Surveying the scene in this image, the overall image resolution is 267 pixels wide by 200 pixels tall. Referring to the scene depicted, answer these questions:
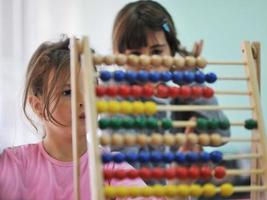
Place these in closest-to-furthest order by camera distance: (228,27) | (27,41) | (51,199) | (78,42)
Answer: (78,42)
(51,199)
(27,41)
(228,27)

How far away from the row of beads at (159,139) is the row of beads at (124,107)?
43 mm

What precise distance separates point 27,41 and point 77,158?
0.74 meters

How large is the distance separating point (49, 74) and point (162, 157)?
Result: 34 cm

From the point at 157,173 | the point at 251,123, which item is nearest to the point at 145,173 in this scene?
the point at 157,173

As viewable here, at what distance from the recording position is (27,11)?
1420 millimetres

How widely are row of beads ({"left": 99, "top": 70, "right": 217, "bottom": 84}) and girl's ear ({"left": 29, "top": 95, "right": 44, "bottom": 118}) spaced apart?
0.87 ft

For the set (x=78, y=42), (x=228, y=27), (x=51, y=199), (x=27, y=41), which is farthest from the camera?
(x=228, y=27)

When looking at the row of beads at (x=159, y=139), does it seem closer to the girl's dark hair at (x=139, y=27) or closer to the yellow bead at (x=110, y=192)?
the yellow bead at (x=110, y=192)

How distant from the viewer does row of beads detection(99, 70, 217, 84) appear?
2.55 ft

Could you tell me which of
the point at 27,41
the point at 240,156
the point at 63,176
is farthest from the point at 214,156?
the point at 27,41

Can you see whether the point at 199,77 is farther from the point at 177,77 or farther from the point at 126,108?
the point at 126,108

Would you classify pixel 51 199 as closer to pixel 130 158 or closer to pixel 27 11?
pixel 130 158

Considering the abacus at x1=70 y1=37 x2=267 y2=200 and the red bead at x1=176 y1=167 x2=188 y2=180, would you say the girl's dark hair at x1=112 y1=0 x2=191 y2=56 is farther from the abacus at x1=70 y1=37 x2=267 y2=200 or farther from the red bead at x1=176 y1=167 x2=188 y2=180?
the red bead at x1=176 y1=167 x2=188 y2=180

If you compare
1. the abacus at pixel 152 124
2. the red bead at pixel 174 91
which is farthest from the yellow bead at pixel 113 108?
the red bead at pixel 174 91
